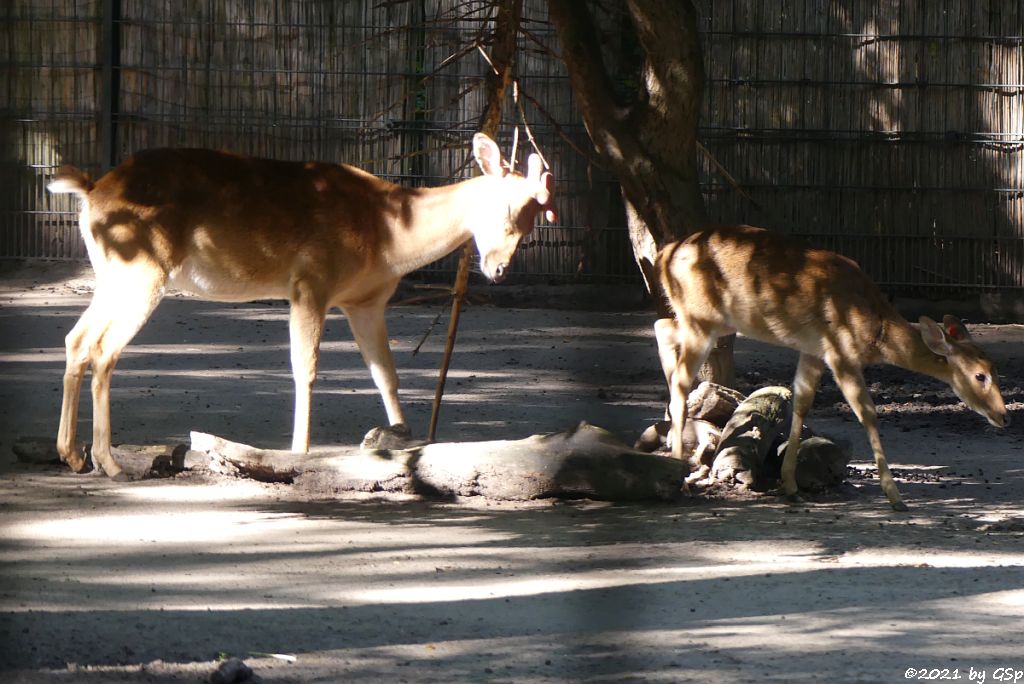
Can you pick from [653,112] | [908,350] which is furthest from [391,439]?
[908,350]

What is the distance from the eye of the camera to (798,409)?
7195mm

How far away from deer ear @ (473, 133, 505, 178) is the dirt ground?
66.0 inches

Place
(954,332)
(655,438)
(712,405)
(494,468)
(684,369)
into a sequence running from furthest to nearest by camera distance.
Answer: (712,405)
(655,438)
(684,369)
(954,332)
(494,468)

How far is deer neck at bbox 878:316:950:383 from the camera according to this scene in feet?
23.6

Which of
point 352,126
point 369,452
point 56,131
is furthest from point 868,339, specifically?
point 56,131

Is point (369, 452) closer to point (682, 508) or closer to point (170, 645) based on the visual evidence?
point (682, 508)

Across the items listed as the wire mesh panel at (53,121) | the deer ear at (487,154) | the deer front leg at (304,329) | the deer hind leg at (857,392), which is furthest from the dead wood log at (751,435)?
the wire mesh panel at (53,121)

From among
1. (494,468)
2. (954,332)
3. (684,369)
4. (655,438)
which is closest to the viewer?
(494,468)

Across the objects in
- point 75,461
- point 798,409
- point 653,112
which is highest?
point 653,112

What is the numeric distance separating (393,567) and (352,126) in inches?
340

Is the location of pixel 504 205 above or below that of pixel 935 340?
above

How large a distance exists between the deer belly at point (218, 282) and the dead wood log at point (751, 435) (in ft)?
7.74

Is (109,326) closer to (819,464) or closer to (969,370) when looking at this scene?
(819,464)

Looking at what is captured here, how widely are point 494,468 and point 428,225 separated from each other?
1.40 m
